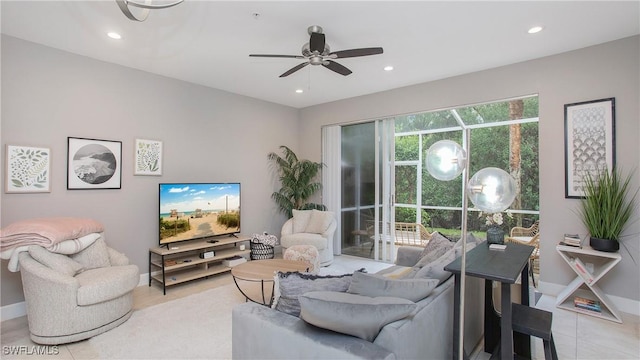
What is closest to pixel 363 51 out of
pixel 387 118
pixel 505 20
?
pixel 505 20

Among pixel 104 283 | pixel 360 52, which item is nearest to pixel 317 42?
pixel 360 52

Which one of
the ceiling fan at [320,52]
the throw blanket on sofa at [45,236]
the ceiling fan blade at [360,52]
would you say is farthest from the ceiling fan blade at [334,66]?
the throw blanket on sofa at [45,236]

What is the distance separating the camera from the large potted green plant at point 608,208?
122 inches

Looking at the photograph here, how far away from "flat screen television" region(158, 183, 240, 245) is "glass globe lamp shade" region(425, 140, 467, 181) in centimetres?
345

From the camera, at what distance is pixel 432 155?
1.80 meters

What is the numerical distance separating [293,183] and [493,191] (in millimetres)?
4359

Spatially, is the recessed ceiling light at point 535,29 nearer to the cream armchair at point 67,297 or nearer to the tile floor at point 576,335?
the tile floor at point 576,335

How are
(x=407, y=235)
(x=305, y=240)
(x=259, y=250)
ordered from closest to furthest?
(x=305, y=240) < (x=259, y=250) < (x=407, y=235)

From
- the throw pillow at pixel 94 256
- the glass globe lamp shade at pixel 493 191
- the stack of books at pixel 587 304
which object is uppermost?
the glass globe lamp shade at pixel 493 191

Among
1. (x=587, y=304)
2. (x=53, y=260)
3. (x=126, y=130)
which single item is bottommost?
(x=587, y=304)

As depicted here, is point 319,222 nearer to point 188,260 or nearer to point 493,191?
point 188,260

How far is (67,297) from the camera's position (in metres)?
2.56

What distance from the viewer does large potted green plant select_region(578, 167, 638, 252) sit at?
10.1ft

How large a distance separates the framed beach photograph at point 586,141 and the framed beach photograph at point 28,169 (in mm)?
5779
